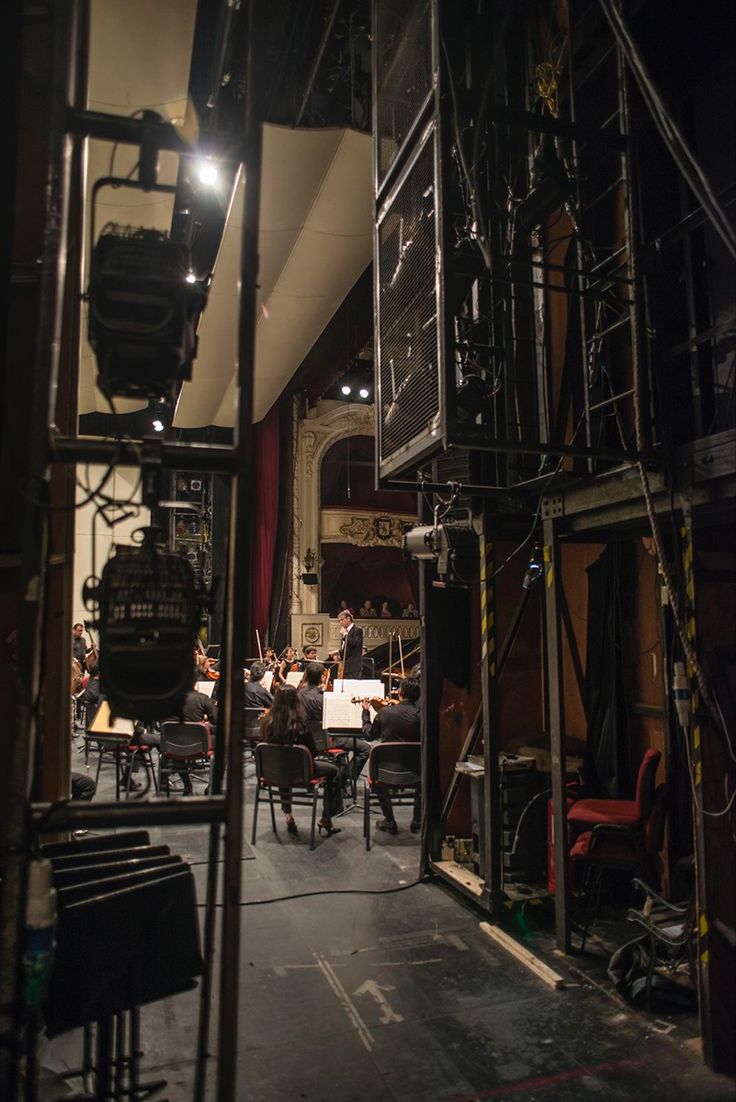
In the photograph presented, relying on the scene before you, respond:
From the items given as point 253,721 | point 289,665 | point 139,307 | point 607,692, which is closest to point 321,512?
point 289,665

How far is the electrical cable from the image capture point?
2727 mm

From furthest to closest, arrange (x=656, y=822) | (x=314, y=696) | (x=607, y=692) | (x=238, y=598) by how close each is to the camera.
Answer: (x=314, y=696)
(x=607, y=692)
(x=656, y=822)
(x=238, y=598)

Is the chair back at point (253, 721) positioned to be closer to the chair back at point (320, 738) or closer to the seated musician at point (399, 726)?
the chair back at point (320, 738)

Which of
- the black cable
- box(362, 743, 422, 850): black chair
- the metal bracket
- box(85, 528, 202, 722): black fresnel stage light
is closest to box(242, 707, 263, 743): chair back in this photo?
box(362, 743, 422, 850): black chair

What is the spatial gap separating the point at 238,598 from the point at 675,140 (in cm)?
255

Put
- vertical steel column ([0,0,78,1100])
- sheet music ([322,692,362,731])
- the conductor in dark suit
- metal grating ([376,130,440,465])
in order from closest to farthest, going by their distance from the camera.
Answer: vertical steel column ([0,0,78,1100])
metal grating ([376,130,440,465])
sheet music ([322,692,362,731])
the conductor in dark suit

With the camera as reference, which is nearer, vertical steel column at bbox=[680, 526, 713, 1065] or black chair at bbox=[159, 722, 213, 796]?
vertical steel column at bbox=[680, 526, 713, 1065]

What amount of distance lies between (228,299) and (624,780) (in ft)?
24.5

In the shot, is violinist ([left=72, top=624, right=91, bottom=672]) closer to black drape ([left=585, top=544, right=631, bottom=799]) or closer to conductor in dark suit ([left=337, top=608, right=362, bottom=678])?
conductor in dark suit ([left=337, top=608, right=362, bottom=678])

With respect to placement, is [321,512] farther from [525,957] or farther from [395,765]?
[525,957]

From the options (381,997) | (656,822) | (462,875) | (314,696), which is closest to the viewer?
(381,997)

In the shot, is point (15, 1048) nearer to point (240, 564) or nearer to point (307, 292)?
point (240, 564)

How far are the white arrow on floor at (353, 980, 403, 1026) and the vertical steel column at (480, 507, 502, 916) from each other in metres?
1.07

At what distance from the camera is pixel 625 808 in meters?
4.58
